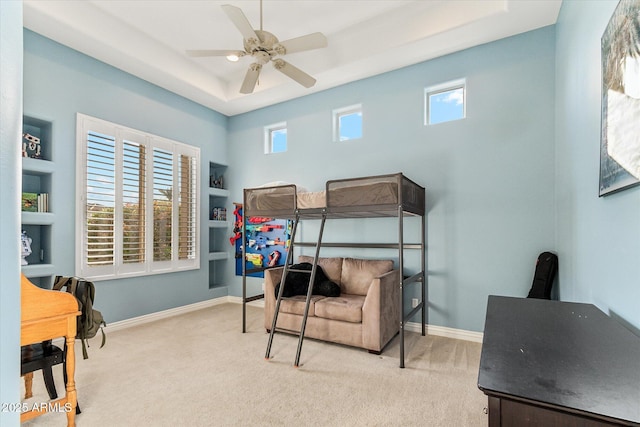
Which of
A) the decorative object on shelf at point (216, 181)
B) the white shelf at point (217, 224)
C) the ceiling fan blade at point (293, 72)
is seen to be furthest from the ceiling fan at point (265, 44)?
the white shelf at point (217, 224)

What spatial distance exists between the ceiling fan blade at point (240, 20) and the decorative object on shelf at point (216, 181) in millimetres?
2943

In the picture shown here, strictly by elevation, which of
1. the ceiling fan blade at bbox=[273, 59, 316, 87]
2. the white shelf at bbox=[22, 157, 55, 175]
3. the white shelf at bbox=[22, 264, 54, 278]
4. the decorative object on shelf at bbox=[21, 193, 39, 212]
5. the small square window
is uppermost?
the ceiling fan blade at bbox=[273, 59, 316, 87]

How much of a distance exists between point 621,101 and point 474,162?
2.10 m

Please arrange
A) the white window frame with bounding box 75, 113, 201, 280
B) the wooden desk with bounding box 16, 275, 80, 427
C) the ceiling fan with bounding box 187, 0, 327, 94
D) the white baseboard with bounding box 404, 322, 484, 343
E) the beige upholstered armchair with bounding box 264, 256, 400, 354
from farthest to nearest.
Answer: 1. the white window frame with bounding box 75, 113, 201, 280
2. the white baseboard with bounding box 404, 322, 484, 343
3. the beige upholstered armchair with bounding box 264, 256, 400, 354
4. the ceiling fan with bounding box 187, 0, 327, 94
5. the wooden desk with bounding box 16, 275, 80, 427

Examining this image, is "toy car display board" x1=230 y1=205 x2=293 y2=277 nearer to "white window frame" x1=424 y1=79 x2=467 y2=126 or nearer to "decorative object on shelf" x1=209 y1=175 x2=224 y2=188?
"decorative object on shelf" x1=209 y1=175 x2=224 y2=188

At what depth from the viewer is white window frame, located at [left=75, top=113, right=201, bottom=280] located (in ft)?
11.8

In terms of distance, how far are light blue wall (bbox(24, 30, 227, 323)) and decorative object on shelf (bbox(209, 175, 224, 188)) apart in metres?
0.23

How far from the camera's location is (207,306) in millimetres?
5016

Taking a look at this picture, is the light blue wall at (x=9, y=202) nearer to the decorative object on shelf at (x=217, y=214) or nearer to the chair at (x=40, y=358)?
the chair at (x=40, y=358)

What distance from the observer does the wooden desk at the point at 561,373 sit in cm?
77

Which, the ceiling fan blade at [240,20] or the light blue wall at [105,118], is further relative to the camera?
the light blue wall at [105,118]

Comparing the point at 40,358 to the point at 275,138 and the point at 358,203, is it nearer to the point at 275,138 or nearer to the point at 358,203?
the point at 358,203

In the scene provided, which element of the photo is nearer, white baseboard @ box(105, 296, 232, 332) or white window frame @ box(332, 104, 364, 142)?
white baseboard @ box(105, 296, 232, 332)

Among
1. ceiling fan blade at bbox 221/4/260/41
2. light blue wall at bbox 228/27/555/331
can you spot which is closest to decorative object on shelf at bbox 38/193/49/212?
ceiling fan blade at bbox 221/4/260/41
